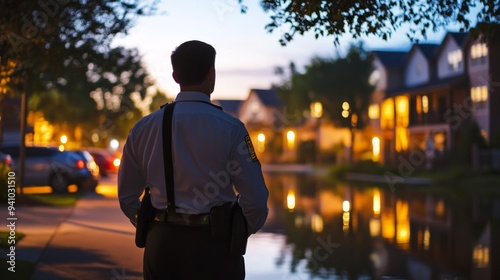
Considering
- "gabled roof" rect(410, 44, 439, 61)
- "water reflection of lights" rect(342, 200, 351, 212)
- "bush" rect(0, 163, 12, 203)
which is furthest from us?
"gabled roof" rect(410, 44, 439, 61)

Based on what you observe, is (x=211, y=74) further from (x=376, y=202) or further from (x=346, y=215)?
(x=376, y=202)

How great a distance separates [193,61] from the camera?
3.93 metres

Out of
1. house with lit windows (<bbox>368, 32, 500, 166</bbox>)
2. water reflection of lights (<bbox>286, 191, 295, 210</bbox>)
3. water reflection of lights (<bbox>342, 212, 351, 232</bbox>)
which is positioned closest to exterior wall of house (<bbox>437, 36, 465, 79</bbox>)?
house with lit windows (<bbox>368, 32, 500, 166</bbox>)

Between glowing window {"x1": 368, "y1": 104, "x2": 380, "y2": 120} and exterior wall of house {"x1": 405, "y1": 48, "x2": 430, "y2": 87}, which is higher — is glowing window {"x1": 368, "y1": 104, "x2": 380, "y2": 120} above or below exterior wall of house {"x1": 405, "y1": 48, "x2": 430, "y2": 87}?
below

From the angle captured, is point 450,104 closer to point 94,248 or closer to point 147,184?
point 94,248

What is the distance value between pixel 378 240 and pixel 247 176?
1143 cm

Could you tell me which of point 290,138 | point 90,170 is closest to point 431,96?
point 290,138

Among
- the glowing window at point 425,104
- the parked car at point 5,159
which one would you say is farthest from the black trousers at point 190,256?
the glowing window at point 425,104

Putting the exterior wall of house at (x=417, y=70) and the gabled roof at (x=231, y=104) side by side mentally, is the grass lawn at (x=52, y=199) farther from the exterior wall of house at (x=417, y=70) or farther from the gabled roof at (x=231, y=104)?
the gabled roof at (x=231, y=104)

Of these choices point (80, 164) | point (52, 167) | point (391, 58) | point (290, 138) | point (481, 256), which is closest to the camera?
point (481, 256)

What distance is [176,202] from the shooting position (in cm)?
382

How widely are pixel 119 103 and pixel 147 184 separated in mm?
55055

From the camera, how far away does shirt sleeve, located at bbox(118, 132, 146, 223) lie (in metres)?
4.03

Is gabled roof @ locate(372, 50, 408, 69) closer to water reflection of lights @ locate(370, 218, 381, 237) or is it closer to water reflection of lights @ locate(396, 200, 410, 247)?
water reflection of lights @ locate(396, 200, 410, 247)
